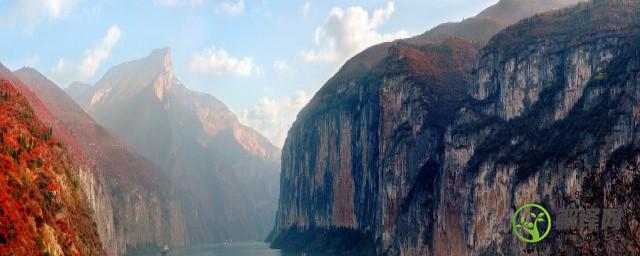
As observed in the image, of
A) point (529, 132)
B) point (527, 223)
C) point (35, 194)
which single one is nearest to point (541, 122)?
point (529, 132)

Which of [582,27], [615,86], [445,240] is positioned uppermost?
[582,27]

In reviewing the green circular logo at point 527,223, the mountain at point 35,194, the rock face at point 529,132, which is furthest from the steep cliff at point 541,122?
the mountain at point 35,194

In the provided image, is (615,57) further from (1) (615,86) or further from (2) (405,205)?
(2) (405,205)

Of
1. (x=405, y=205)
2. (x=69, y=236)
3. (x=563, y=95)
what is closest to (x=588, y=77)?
(x=563, y=95)

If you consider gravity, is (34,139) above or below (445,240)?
above

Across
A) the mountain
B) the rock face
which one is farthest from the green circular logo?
the mountain

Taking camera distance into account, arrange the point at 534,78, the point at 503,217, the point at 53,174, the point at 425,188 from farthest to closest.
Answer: the point at 425,188 < the point at 534,78 < the point at 503,217 < the point at 53,174

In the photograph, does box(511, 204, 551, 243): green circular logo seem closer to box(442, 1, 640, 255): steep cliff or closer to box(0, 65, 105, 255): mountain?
box(442, 1, 640, 255): steep cliff

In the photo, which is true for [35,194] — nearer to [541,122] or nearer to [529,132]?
[529,132]
